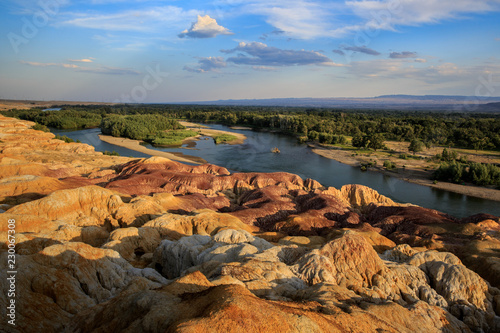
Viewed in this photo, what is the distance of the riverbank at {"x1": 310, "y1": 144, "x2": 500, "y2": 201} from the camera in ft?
170

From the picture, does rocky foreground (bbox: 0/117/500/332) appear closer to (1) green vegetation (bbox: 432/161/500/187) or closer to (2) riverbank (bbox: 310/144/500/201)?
(2) riverbank (bbox: 310/144/500/201)

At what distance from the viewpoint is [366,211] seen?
116 ft

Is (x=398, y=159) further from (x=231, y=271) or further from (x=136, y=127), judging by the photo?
(x=136, y=127)

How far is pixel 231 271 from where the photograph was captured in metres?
12.6

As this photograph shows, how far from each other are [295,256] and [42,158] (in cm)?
5270

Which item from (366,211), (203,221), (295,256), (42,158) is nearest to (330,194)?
(366,211)

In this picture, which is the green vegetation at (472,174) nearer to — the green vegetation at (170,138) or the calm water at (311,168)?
the calm water at (311,168)

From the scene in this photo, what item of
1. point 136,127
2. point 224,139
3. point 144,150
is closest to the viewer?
point 144,150

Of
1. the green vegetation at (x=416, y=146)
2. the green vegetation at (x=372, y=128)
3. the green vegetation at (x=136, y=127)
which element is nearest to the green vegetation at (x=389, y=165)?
the green vegetation at (x=416, y=146)

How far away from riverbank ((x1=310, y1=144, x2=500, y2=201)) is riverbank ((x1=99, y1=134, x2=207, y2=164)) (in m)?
34.2

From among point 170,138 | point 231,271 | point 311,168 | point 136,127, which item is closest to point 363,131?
point 311,168

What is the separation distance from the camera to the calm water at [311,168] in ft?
157

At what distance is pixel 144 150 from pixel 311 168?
45.0m

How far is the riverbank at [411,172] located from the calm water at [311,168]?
1.78m
